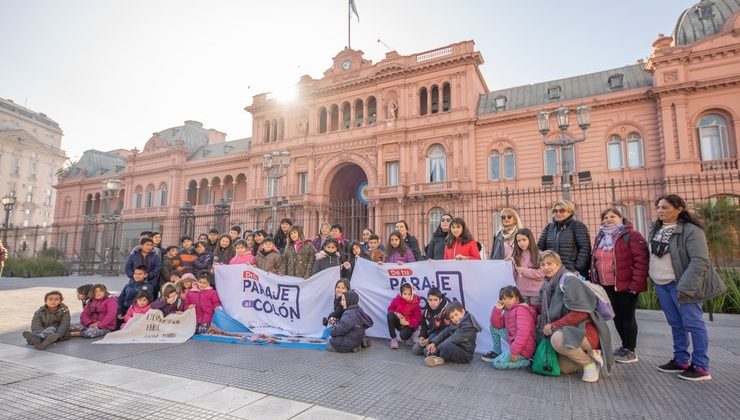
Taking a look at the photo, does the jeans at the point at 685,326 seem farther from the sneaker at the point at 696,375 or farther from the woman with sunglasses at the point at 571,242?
the woman with sunglasses at the point at 571,242

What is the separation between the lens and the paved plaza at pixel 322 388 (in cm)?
347

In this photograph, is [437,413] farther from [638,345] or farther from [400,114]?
[400,114]

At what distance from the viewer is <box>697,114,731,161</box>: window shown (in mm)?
20188

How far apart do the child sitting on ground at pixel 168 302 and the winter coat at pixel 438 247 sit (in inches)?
195

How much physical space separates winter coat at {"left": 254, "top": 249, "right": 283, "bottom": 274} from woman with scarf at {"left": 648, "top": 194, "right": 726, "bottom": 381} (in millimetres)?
6288

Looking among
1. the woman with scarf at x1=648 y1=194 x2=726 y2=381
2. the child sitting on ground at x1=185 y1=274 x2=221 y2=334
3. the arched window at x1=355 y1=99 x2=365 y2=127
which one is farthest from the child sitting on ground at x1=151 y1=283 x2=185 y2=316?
the arched window at x1=355 y1=99 x2=365 y2=127

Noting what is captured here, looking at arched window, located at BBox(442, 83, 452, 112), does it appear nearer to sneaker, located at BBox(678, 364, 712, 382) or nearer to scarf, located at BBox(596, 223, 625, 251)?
scarf, located at BBox(596, 223, 625, 251)

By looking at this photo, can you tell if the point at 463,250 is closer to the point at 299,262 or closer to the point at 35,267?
the point at 299,262

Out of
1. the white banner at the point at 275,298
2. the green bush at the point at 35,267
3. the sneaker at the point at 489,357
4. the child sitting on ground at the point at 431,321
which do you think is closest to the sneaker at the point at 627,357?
the sneaker at the point at 489,357

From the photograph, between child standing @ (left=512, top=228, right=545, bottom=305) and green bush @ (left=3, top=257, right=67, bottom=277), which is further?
green bush @ (left=3, top=257, right=67, bottom=277)

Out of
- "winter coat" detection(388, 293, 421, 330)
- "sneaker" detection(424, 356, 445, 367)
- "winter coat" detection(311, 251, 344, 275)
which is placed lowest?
"sneaker" detection(424, 356, 445, 367)

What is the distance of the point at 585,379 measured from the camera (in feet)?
14.2

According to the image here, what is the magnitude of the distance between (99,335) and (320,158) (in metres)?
24.7

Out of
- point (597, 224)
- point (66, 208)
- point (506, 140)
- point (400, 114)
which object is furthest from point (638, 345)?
point (66, 208)
